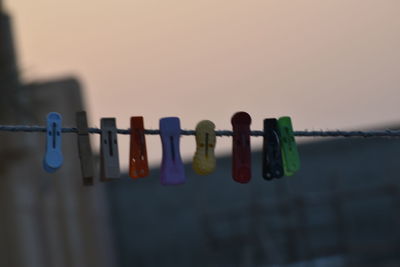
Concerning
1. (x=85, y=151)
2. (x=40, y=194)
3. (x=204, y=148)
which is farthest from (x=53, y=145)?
(x=40, y=194)

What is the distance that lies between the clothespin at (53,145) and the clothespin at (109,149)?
0.17 meters

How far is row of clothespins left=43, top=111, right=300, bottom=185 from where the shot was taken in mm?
3693

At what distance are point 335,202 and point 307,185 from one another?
5.54m

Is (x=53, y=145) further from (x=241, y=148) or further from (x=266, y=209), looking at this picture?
(x=266, y=209)

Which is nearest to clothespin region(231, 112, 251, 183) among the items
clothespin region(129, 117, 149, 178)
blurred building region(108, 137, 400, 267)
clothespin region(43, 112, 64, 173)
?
clothespin region(129, 117, 149, 178)

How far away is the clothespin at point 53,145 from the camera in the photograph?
360cm

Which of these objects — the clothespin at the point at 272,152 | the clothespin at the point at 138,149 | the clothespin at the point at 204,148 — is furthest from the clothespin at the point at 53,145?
the clothespin at the point at 272,152

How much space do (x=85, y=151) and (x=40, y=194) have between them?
25.4 feet

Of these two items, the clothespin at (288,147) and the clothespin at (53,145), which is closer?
the clothespin at (53,145)

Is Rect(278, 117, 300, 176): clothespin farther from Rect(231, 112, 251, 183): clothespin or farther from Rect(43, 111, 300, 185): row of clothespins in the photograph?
Rect(231, 112, 251, 183): clothespin

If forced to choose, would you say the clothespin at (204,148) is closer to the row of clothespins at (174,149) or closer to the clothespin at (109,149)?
the row of clothespins at (174,149)

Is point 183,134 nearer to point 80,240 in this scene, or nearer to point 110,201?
point 80,240

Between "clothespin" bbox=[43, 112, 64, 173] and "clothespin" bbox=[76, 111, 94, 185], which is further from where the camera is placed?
"clothespin" bbox=[76, 111, 94, 185]

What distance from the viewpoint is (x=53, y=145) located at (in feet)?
11.9
